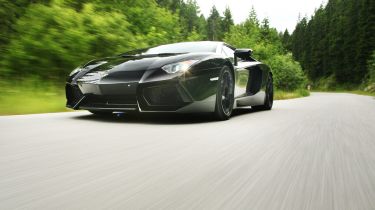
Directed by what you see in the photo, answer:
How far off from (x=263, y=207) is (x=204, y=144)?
1741 millimetres

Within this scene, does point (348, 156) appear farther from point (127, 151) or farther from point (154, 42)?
point (154, 42)

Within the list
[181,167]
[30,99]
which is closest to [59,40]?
[30,99]

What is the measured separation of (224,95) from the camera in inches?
231

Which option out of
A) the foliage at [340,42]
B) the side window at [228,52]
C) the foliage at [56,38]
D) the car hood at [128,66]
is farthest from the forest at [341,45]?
the car hood at [128,66]

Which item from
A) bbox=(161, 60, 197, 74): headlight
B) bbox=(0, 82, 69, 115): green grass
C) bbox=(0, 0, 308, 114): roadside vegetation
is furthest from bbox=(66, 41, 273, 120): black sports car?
bbox=(0, 0, 308, 114): roadside vegetation

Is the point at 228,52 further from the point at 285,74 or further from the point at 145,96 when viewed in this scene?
the point at 285,74

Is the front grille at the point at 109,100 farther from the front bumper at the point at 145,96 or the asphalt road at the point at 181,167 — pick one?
the asphalt road at the point at 181,167

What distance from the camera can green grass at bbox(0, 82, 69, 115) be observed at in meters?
6.60

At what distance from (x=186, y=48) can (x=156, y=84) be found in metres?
1.50

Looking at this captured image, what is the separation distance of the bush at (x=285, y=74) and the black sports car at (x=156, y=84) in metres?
23.0

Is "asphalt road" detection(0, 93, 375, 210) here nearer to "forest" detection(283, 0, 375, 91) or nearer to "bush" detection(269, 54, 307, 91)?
"bush" detection(269, 54, 307, 91)

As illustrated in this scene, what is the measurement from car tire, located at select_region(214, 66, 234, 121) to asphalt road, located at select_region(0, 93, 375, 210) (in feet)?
2.78

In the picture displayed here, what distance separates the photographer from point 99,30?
32.3 feet

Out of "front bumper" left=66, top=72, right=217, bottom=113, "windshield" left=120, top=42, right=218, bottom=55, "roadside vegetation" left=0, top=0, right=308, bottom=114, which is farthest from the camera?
"roadside vegetation" left=0, top=0, right=308, bottom=114
